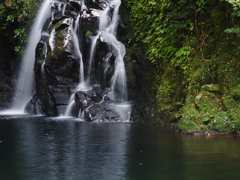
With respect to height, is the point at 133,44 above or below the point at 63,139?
above

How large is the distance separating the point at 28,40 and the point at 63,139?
1406cm

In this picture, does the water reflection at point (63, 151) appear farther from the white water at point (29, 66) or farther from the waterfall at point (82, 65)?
the white water at point (29, 66)

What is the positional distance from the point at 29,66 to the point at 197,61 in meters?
13.8

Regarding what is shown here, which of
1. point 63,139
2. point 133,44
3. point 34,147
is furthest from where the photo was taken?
point 133,44

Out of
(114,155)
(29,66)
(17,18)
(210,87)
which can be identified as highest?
(17,18)

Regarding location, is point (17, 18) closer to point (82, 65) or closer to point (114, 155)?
point (82, 65)

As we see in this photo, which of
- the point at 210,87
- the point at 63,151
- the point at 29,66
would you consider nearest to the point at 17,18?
the point at 29,66

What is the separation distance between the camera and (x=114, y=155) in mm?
9406

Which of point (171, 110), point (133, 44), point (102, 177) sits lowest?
point (102, 177)

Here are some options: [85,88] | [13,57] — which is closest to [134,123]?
[85,88]

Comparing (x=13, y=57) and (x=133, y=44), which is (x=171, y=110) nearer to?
(x=133, y=44)

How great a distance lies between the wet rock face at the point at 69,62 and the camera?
62.6 ft

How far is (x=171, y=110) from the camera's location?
15086mm

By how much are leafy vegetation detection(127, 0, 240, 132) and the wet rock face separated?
3.91 m
